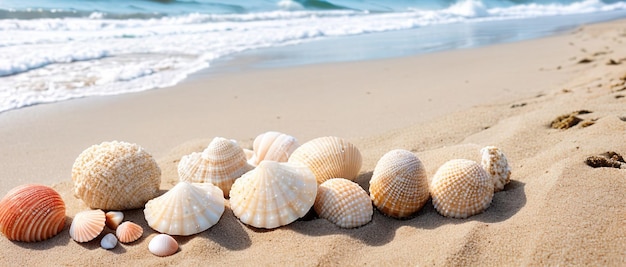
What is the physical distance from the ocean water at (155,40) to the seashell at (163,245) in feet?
12.7

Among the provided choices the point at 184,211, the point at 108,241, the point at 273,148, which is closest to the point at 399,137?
the point at 273,148

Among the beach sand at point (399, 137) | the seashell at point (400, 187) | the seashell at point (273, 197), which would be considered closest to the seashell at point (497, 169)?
the beach sand at point (399, 137)

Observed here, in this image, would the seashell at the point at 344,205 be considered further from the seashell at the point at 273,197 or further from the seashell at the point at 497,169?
the seashell at the point at 497,169

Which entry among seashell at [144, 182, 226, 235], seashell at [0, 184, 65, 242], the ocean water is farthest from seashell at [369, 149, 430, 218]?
the ocean water

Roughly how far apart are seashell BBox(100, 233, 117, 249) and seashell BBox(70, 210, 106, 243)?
0.05 metres

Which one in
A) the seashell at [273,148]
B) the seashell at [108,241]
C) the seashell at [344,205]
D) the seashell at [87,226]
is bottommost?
the seashell at [108,241]

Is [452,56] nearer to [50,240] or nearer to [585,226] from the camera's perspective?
[585,226]

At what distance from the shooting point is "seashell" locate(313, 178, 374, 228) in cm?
232

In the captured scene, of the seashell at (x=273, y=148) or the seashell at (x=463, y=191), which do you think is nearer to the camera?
the seashell at (x=463, y=191)

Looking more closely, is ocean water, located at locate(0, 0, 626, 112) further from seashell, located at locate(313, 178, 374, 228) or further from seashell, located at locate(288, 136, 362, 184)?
seashell, located at locate(313, 178, 374, 228)

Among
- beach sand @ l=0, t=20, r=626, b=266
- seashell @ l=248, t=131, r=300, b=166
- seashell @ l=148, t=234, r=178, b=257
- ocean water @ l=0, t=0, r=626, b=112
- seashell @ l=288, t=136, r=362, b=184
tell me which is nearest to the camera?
beach sand @ l=0, t=20, r=626, b=266

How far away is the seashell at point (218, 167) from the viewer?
2691mm

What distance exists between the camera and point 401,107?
4.80 meters

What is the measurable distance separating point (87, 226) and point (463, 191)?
5.77ft
